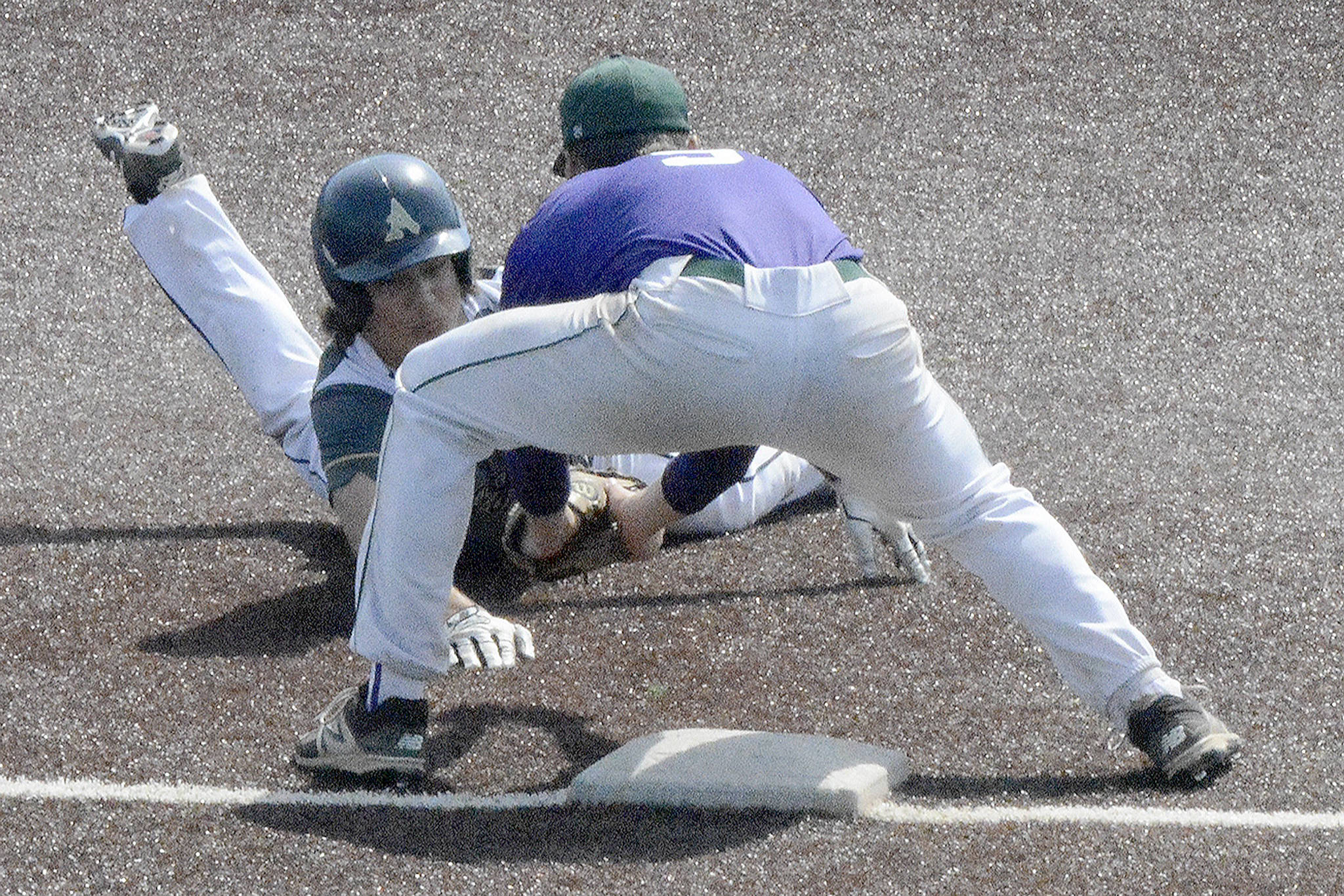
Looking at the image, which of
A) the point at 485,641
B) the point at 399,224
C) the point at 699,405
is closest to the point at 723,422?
the point at 699,405

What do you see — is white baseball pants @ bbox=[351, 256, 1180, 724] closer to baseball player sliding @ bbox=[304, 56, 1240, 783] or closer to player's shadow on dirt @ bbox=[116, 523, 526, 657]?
baseball player sliding @ bbox=[304, 56, 1240, 783]

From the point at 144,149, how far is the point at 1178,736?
358 cm

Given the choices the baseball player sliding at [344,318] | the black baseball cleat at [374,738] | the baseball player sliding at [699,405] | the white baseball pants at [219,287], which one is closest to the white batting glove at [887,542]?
the baseball player sliding at [344,318]

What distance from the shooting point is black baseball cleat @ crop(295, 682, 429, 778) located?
3.50 meters

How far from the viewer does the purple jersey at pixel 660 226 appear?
3232mm

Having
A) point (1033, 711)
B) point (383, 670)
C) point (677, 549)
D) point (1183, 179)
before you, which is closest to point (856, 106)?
point (1183, 179)

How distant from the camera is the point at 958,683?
408 centimetres

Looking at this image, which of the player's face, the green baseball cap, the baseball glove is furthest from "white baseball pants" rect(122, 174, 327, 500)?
the green baseball cap

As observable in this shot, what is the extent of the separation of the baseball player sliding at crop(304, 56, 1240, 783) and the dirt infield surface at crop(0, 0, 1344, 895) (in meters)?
0.26

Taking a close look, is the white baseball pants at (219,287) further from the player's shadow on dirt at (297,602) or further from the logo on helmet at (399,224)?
the logo on helmet at (399,224)

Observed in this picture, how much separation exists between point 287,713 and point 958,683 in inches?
57.9

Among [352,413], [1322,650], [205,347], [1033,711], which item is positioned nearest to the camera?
[1033,711]

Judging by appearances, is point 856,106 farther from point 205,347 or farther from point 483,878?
point 483,878

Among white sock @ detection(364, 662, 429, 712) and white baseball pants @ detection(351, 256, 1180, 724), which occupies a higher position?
white baseball pants @ detection(351, 256, 1180, 724)
